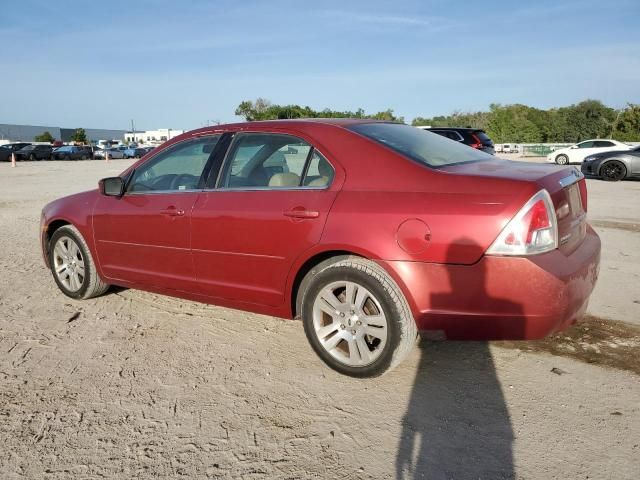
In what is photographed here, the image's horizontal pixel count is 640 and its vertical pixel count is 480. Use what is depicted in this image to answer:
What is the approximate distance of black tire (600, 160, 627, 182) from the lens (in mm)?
15938

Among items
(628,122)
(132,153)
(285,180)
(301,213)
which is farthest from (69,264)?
(628,122)

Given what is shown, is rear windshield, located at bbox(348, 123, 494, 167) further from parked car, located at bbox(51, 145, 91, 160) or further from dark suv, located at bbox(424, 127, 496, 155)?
parked car, located at bbox(51, 145, 91, 160)

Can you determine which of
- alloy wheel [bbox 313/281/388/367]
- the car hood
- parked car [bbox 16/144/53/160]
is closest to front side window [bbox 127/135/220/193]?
the car hood

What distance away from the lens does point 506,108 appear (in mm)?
73312

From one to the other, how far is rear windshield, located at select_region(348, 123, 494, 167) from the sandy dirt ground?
1.29m

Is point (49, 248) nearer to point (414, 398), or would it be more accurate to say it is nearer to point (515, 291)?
point (414, 398)

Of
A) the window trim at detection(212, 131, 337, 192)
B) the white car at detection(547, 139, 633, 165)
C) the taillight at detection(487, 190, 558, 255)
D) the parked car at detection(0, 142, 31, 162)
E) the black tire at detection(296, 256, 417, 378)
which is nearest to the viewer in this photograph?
the taillight at detection(487, 190, 558, 255)

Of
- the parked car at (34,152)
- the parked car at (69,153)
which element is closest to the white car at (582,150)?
the parked car at (69,153)

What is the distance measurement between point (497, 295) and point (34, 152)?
46.4m

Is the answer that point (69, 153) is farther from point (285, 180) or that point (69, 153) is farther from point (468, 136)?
point (285, 180)

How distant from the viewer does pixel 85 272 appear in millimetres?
4555

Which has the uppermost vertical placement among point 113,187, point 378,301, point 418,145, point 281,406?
point 418,145

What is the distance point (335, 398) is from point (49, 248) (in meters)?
3.39

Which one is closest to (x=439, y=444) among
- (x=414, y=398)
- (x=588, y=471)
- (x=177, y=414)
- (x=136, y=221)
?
(x=414, y=398)
